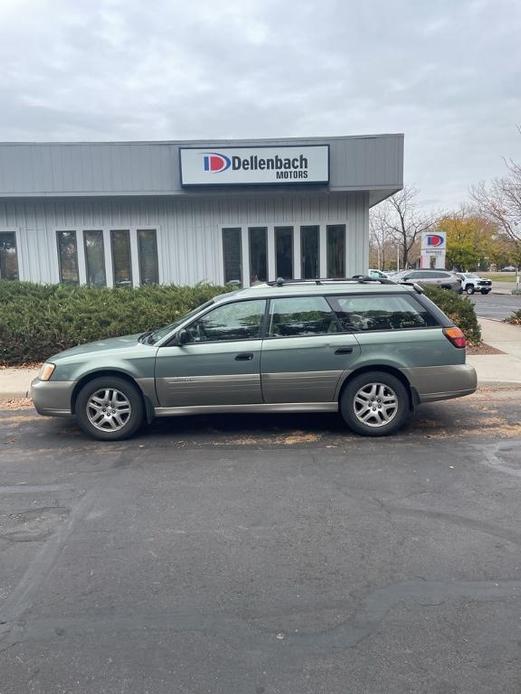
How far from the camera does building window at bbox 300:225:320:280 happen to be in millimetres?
15500

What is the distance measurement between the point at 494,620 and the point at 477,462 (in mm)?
2532

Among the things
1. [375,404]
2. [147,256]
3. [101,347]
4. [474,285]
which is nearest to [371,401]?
[375,404]

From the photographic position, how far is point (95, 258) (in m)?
15.5

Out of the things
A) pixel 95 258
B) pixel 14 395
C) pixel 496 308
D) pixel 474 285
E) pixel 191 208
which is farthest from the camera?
pixel 474 285

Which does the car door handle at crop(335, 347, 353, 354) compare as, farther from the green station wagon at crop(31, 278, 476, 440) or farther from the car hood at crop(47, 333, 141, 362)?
the car hood at crop(47, 333, 141, 362)

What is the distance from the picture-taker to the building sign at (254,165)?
13703mm

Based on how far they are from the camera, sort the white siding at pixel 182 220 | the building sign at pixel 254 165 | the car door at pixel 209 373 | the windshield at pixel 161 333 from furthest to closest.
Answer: the white siding at pixel 182 220 → the building sign at pixel 254 165 → the windshield at pixel 161 333 → the car door at pixel 209 373

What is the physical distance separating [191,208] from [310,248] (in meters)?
3.46

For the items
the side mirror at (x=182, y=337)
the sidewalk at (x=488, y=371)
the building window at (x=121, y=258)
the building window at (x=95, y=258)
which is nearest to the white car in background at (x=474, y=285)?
the sidewalk at (x=488, y=371)

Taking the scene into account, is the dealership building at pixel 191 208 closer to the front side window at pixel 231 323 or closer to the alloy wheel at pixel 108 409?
the front side window at pixel 231 323

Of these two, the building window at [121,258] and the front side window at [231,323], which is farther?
the building window at [121,258]

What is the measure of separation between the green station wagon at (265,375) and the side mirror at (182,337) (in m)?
0.01

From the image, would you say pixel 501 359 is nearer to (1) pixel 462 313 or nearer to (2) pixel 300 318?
(1) pixel 462 313

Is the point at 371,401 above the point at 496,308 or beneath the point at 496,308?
above
